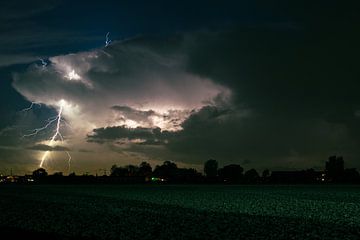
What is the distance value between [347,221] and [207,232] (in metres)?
6.77

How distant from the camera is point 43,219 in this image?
19859mm

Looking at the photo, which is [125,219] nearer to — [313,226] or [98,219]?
[98,219]

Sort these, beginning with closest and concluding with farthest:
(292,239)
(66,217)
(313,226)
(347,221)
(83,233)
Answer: (292,239)
(83,233)
(313,226)
(347,221)
(66,217)

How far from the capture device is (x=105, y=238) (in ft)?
47.1

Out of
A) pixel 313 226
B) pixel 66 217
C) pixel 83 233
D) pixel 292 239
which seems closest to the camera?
pixel 292 239

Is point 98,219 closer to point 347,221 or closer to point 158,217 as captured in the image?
point 158,217

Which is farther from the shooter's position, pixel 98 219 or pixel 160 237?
pixel 98 219

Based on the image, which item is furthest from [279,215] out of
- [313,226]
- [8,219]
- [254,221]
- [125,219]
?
[8,219]

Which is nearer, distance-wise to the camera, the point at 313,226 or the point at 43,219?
the point at 313,226

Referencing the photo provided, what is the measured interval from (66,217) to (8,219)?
2.34 meters

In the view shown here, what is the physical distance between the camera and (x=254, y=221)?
1928 centimetres

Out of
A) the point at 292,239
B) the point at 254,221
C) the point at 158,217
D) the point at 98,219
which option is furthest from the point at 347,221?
the point at 98,219

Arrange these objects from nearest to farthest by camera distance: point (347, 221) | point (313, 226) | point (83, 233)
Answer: point (83, 233)
point (313, 226)
point (347, 221)

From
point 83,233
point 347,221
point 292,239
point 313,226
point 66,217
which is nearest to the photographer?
point 292,239
